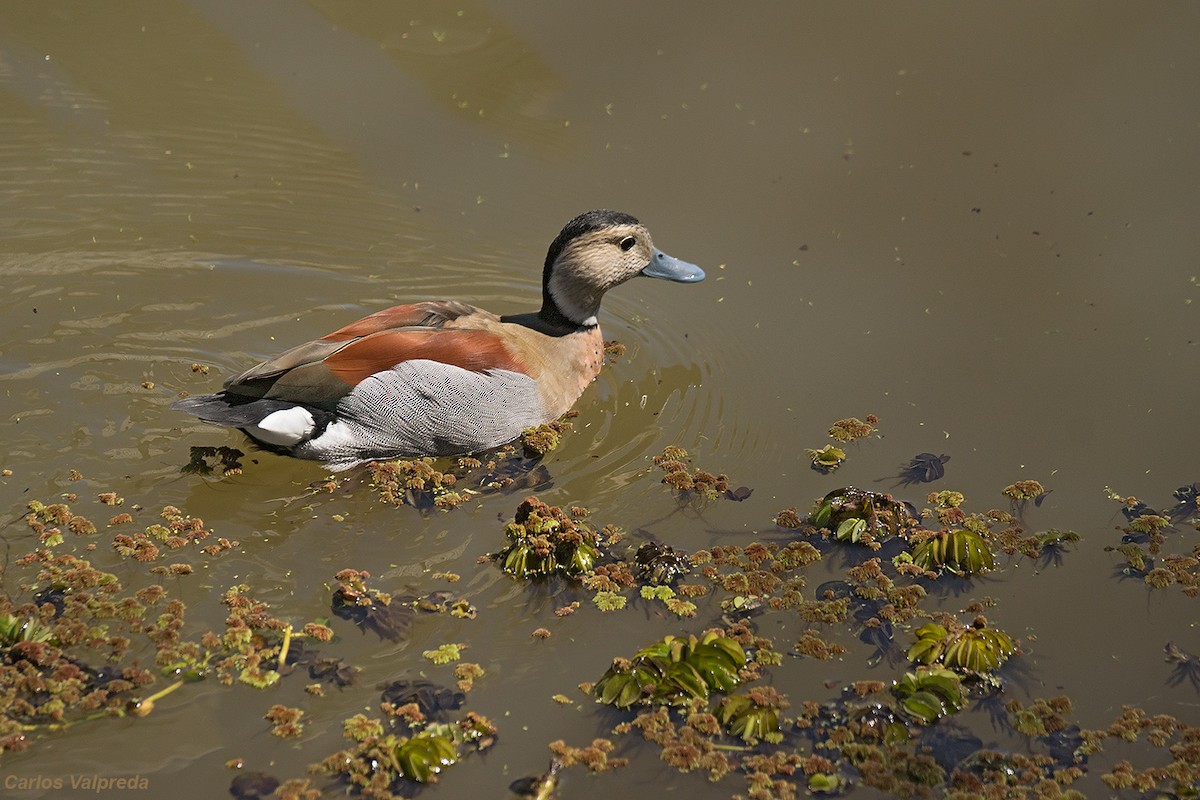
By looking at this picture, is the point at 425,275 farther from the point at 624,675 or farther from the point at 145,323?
the point at 624,675

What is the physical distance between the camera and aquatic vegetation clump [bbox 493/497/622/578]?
502cm

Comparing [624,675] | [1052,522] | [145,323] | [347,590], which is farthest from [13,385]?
[1052,522]

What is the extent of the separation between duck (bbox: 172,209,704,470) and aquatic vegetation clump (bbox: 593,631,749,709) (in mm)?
1925

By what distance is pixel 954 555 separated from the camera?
507cm

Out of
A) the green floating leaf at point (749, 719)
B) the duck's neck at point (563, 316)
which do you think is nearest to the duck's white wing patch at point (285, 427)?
the duck's neck at point (563, 316)

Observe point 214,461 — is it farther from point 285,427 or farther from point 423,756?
point 423,756

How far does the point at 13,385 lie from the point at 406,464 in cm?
217

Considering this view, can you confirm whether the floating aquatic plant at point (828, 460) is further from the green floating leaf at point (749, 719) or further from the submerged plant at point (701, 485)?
the green floating leaf at point (749, 719)

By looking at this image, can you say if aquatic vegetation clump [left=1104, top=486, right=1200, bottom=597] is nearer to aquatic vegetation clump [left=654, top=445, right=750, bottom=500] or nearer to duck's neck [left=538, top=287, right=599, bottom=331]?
Answer: aquatic vegetation clump [left=654, top=445, right=750, bottom=500]

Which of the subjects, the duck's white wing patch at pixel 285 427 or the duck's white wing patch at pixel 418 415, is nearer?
the duck's white wing patch at pixel 285 427

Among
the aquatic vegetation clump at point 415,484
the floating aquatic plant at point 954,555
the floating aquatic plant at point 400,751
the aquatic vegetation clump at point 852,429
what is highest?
the aquatic vegetation clump at point 852,429

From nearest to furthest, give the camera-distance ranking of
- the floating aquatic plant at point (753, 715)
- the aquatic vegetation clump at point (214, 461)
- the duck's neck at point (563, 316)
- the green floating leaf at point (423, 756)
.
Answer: the green floating leaf at point (423, 756) → the floating aquatic plant at point (753, 715) → the aquatic vegetation clump at point (214, 461) → the duck's neck at point (563, 316)

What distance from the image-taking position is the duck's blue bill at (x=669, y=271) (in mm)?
6730

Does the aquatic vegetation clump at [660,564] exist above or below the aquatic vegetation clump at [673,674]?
above
